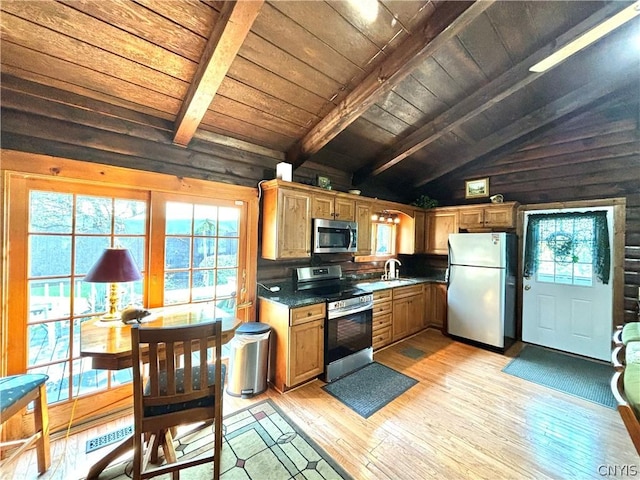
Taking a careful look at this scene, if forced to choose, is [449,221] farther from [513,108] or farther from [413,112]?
[413,112]

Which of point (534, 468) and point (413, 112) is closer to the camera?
point (534, 468)

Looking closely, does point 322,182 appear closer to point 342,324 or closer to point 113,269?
point 342,324

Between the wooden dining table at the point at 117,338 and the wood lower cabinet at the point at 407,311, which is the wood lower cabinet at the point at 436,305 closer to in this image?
the wood lower cabinet at the point at 407,311

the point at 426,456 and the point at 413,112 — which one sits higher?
the point at 413,112

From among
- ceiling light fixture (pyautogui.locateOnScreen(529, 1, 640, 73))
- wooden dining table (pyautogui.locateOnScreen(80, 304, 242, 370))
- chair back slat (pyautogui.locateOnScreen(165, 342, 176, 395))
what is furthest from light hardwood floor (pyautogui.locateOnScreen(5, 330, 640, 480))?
ceiling light fixture (pyautogui.locateOnScreen(529, 1, 640, 73))

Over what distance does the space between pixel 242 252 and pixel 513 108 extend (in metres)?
3.82

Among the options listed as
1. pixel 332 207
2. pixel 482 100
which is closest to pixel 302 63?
pixel 332 207

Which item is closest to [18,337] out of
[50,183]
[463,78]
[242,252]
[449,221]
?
[50,183]

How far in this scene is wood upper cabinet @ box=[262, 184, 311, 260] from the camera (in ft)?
9.35

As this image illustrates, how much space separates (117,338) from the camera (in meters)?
1.65

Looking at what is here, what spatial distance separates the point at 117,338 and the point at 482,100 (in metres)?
3.91

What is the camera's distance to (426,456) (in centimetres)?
186

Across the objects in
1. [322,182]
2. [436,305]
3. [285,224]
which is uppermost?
[322,182]

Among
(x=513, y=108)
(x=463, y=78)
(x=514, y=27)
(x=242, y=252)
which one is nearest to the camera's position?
(x=514, y=27)
